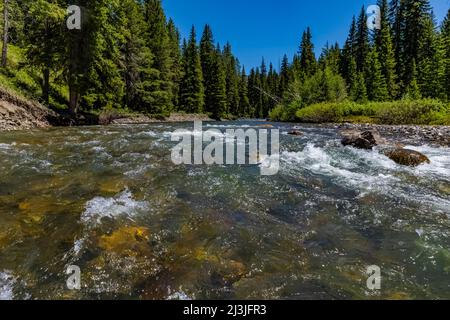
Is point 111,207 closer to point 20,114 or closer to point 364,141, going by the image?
point 364,141

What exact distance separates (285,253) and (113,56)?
22.7 meters

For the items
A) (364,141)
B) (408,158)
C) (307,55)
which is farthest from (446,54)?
(408,158)

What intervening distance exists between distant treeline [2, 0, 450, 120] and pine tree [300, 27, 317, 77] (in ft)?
0.70

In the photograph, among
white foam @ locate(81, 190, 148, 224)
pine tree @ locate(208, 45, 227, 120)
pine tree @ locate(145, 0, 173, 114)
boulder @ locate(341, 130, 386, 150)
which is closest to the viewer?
white foam @ locate(81, 190, 148, 224)

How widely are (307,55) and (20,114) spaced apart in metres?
55.9

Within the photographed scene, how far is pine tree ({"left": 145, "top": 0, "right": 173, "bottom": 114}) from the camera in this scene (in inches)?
1470

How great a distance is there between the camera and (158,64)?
4038cm

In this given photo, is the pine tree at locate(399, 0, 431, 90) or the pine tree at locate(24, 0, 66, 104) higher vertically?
the pine tree at locate(399, 0, 431, 90)

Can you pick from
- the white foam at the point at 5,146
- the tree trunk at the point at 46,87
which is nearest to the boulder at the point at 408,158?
the white foam at the point at 5,146

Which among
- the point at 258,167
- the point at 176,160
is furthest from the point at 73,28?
the point at 258,167

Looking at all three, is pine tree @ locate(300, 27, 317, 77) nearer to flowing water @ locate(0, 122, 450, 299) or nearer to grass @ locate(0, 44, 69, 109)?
grass @ locate(0, 44, 69, 109)

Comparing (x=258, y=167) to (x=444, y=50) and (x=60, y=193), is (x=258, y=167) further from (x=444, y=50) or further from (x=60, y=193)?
(x=444, y=50)

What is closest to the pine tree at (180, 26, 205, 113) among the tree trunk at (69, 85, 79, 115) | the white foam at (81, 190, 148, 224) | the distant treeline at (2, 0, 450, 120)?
the distant treeline at (2, 0, 450, 120)

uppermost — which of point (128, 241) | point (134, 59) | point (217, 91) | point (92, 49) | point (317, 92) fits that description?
point (217, 91)
